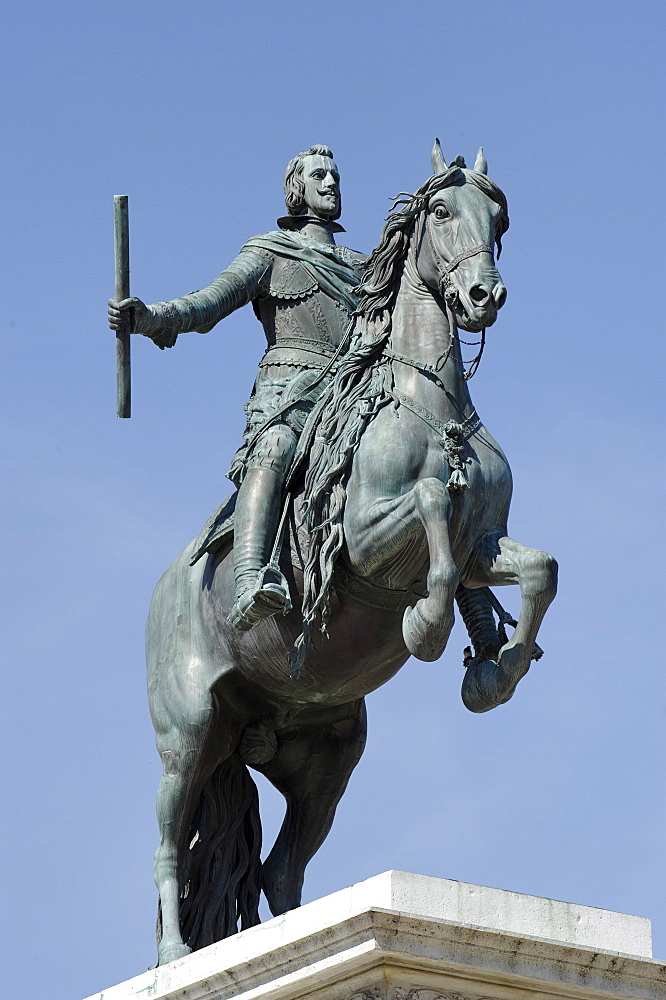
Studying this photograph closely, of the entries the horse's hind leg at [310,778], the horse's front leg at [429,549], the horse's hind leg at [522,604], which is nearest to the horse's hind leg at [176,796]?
the horse's hind leg at [310,778]

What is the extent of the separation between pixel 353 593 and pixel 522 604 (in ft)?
3.75

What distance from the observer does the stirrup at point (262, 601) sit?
13.9 meters

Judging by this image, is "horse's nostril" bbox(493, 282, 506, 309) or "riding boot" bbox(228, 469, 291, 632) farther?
"riding boot" bbox(228, 469, 291, 632)

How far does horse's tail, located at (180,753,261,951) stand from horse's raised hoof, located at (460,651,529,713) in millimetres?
2279

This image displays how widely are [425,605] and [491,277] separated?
184 cm

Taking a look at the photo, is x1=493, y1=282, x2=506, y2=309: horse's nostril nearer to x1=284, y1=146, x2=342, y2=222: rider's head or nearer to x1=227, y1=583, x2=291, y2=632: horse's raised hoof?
x1=227, y1=583, x2=291, y2=632: horse's raised hoof

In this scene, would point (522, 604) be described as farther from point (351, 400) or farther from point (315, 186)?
point (315, 186)

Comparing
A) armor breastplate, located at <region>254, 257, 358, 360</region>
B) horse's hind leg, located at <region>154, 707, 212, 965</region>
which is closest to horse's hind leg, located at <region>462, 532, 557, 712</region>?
horse's hind leg, located at <region>154, 707, 212, 965</region>

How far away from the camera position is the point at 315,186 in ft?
51.4

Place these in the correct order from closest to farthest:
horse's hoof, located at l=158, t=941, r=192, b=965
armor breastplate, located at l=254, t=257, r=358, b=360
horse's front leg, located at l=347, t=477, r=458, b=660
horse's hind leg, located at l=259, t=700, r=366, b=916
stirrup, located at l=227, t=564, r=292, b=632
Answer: horse's front leg, located at l=347, t=477, r=458, b=660 < stirrup, located at l=227, t=564, r=292, b=632 < horse's hoof, located at l=158, t=941, r=192, b=965 < armor breastplate, located at l=254, t=257, r=358, b=360 < horse's hind leg, located at l=259, t=700, r=366, b=916

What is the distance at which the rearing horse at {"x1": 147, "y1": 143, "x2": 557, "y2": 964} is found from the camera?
1346 cm

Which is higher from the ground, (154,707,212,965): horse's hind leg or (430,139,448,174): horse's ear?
(430,139,448,174): horse's ear

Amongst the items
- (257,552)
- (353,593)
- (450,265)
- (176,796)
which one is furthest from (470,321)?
(176,796)

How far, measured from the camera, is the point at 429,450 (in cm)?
1366
